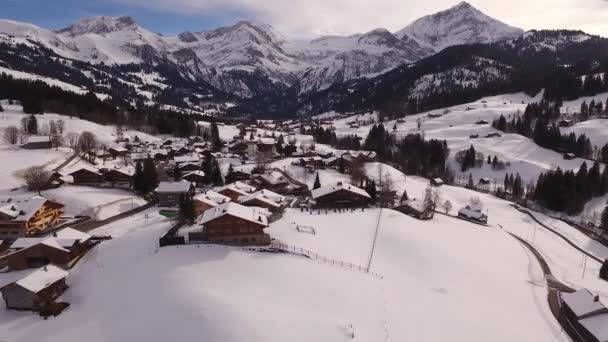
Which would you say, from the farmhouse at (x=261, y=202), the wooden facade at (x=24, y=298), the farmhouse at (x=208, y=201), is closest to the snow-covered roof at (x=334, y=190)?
the farmhouse at (x=261, y=202)

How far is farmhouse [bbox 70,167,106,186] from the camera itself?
6456 cm

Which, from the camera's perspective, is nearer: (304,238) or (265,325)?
(265,325)

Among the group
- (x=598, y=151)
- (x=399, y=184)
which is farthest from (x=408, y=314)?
(x=598, y=151)

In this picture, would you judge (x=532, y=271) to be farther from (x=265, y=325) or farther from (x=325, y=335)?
(x=265, y=325)

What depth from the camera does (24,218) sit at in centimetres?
4522

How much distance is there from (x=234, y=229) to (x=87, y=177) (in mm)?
41326

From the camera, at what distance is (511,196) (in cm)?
8900

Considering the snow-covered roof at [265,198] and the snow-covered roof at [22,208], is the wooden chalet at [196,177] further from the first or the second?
the snow-covered roof at [22,208]

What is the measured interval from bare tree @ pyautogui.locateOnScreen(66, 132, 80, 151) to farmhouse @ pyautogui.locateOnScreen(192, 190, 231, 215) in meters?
49.6

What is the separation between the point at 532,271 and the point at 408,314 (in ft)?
67.4

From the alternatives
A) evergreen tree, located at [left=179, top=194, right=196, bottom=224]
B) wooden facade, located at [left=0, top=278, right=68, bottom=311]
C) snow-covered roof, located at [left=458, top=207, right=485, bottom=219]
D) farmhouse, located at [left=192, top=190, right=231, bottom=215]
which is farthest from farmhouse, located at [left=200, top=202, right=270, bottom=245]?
snow-covered roof, located at [left=458, top=207, right=485, bottom=219]

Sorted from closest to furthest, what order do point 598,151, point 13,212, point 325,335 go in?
point 325,335, point 13,212, point 598,151

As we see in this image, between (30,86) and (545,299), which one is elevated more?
(30,86)

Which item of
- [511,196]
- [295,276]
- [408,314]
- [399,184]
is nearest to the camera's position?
[408,314]
